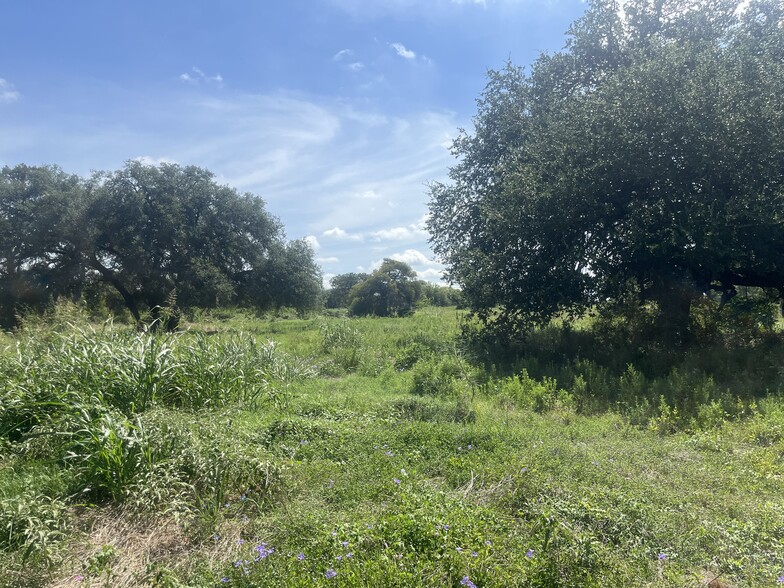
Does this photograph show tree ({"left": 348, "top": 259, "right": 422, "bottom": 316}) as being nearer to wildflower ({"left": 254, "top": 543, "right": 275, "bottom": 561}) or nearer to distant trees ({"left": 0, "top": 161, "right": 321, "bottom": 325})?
distant trees ({"left": 0, "top": 161, "right": 321, "bottom": 325})

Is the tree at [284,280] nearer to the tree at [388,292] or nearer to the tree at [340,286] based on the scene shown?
the tree at [388,292]

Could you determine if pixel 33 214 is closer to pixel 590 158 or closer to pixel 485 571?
pixel 590 158

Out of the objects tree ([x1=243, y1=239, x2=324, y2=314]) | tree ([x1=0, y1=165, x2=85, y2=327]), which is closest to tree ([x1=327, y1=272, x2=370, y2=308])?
tree ([x1=243, y1=239, x2=324, y2=314])

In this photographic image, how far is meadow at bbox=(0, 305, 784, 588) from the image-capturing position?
306cm

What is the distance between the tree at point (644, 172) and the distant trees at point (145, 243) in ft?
40.4

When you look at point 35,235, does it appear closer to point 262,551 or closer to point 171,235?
point 171,235

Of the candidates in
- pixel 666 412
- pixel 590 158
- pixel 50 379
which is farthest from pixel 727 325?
pixel 50 379

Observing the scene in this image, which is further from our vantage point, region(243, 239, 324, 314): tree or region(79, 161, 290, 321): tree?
region(243, 239, 324, 314): tree

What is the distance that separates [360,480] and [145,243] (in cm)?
1942

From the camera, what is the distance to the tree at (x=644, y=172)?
9.02 metres

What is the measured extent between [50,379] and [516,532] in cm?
523

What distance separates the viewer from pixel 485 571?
293 centimetres

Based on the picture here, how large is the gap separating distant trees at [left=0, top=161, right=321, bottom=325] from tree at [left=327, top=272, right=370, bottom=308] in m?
28.6

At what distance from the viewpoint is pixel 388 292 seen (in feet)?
122
